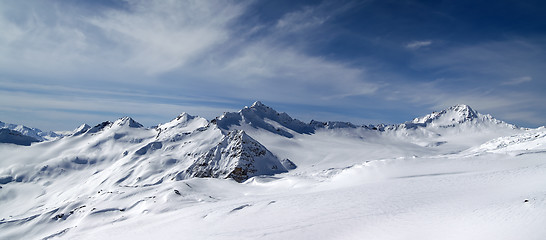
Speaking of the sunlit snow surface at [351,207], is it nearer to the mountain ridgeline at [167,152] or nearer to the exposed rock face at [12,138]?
the mountain ridgeline at [167,152]

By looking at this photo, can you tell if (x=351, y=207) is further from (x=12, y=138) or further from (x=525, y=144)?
(x=12, y=138)

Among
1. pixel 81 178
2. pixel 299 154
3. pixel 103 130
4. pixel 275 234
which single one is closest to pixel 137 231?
pixel 275 234

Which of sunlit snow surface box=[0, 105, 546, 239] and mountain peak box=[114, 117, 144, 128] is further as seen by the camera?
mountain peak box=[114, 117, 144, 128]

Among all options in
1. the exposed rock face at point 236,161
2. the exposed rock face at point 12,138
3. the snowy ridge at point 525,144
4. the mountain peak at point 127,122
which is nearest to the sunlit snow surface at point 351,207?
the snowy ridge at point 525,144

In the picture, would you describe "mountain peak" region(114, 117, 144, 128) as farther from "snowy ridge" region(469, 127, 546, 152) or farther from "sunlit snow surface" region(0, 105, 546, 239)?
"snowy ridge" region(469, 127, 546, 152)

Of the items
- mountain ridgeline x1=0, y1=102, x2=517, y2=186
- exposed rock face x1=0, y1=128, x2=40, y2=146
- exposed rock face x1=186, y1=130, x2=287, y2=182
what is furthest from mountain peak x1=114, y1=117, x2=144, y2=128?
exposed rock face x1=186, y1=130, x2=287, y2=182

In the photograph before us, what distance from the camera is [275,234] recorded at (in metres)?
23.2

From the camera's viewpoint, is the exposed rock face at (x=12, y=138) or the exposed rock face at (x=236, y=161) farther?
the exposed rock face at (x=12, y=138)

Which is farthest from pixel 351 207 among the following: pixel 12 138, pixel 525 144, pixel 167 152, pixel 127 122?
pixel 12 138

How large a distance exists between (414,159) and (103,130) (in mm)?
196827

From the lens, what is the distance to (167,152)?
13562 cm

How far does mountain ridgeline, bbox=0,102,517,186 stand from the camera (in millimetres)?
109188

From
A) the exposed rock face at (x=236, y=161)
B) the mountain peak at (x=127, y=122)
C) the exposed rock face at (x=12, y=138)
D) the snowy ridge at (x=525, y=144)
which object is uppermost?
the snowy ridge at (x=525, y=144)

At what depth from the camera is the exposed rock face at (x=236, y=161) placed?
10331cm
